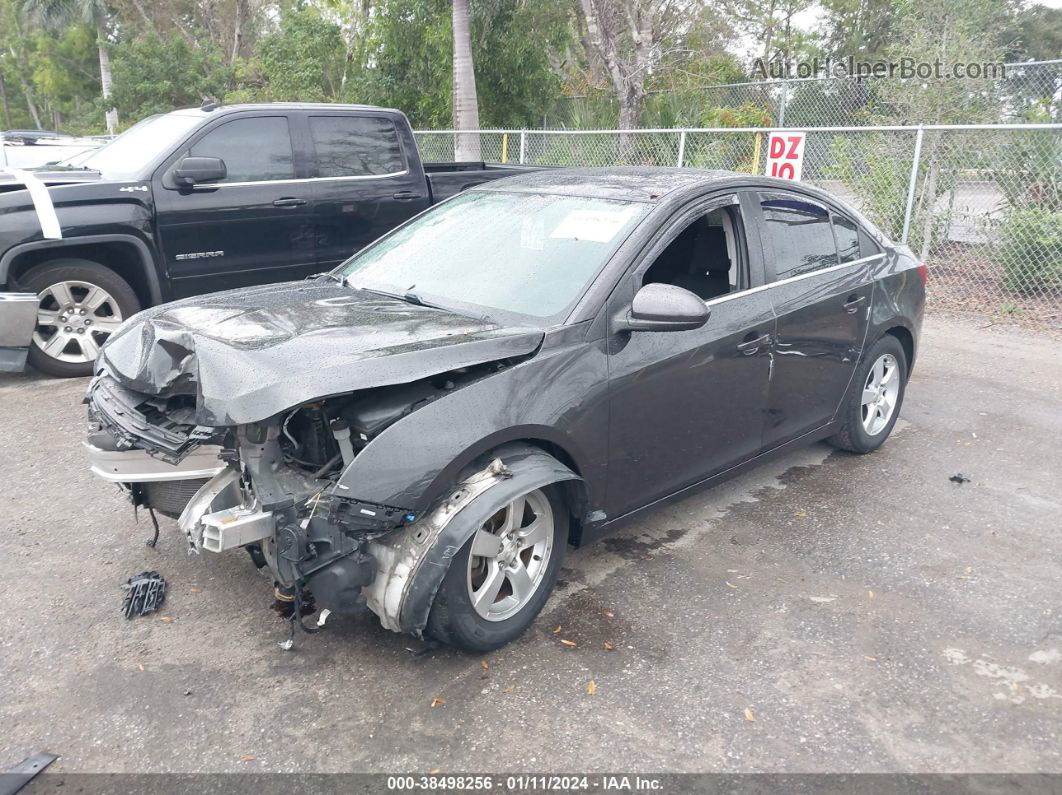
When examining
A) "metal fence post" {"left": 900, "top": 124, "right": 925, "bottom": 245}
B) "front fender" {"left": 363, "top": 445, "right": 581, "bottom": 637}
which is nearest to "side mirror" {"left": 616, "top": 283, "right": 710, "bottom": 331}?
"front fender" {"left": 363, "top": 445, "right": 581, "bottom": 637}

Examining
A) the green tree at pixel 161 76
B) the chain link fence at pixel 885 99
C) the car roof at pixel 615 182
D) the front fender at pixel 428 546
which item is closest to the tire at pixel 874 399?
the car roof at pixel 615 182

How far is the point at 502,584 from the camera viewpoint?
11.2 feet

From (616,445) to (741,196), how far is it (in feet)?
4.98

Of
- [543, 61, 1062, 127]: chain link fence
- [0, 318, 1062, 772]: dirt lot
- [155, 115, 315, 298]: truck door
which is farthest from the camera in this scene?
[543, 61, 1062, 127]: chain link fence

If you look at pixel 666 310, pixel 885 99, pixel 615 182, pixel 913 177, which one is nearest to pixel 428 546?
pixel 666 310

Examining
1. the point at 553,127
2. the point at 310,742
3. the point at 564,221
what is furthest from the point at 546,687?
the point at 553,127

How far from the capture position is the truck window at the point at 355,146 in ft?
24.5

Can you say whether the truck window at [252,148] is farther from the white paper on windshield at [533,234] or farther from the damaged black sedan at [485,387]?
the white paper on windshield at [533,234]

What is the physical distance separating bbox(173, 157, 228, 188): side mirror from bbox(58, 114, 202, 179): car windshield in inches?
13.1

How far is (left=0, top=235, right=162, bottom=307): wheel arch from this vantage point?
6.26m

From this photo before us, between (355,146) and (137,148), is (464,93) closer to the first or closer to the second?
(355,146)

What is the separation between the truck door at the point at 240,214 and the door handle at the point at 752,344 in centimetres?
440

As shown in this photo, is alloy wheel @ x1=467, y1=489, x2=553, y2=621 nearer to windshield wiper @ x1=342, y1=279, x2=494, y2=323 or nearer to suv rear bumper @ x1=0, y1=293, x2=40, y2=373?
windshield wiper @ x1=342, y1=279, x2=494, y2=323

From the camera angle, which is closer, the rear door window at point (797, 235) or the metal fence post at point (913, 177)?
the rear door window at point (797, 235)
